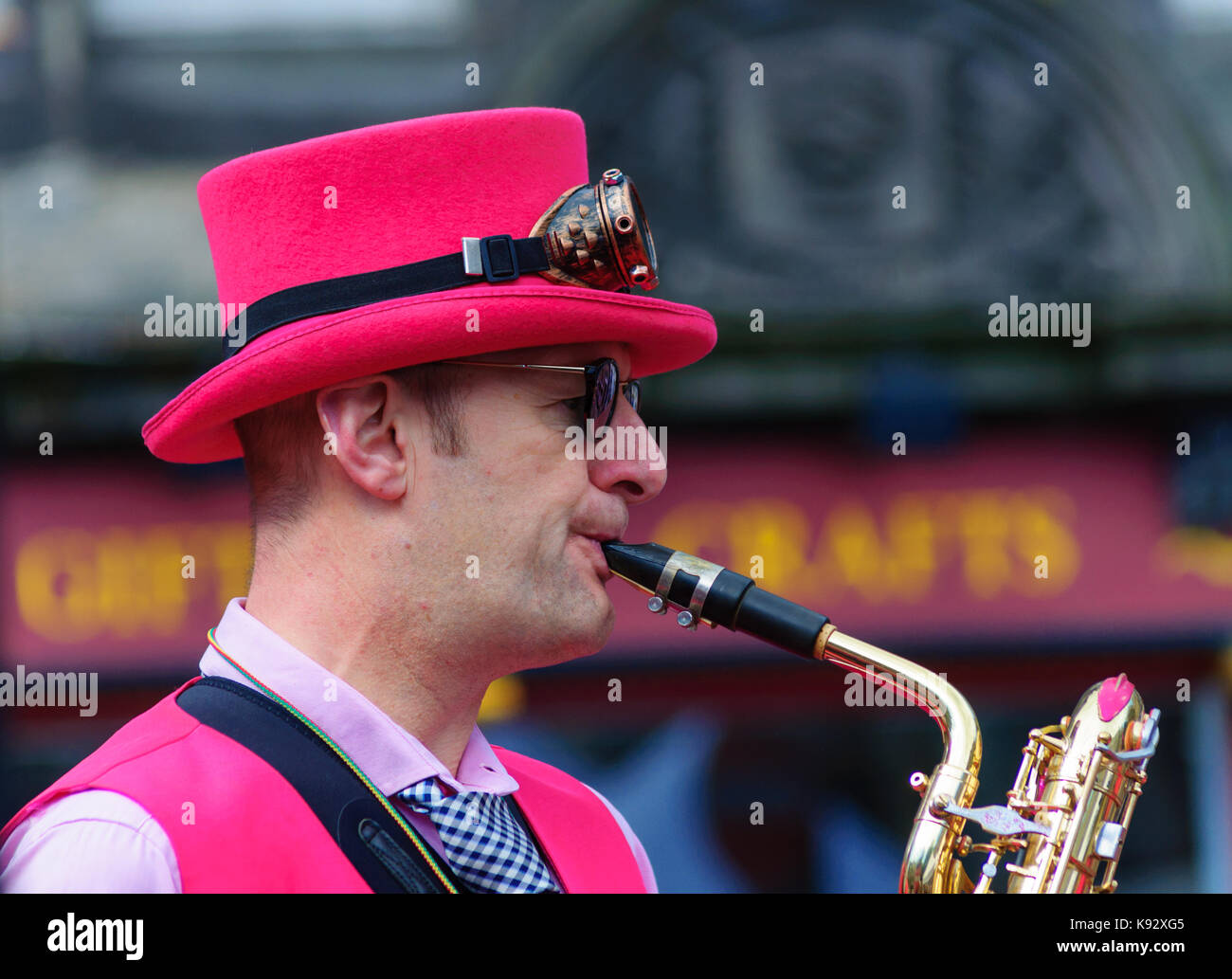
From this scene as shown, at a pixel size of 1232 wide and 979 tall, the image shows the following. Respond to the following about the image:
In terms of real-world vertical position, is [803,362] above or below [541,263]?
above

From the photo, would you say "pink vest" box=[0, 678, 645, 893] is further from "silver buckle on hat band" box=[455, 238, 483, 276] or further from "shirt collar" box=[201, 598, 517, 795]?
"silver buckle on hat band" box=[455, 238, 483, 276]

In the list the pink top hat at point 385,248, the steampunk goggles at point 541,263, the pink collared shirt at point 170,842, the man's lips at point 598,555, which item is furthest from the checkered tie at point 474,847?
the steampunk goggles at point 541,263

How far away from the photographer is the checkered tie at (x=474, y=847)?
2203 mm

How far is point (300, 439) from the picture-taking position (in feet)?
7.67

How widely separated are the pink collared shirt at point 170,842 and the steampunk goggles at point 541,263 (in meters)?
0.57

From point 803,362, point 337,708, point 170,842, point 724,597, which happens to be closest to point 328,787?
point 337,708

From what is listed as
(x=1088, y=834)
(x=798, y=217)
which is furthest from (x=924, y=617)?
(x=1088, y=834)

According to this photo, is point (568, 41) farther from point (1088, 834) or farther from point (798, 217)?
point (1088, 834)

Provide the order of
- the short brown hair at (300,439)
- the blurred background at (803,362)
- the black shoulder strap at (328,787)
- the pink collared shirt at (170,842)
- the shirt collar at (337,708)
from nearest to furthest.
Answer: the pink collared shirt at (170,842) → the black shoulder strap at (328,787) → the shirt collar at (337,708) → the short brown hair at (300,439) → the blurred background at (803,362)

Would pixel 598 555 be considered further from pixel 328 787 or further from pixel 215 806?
pixel 215 806

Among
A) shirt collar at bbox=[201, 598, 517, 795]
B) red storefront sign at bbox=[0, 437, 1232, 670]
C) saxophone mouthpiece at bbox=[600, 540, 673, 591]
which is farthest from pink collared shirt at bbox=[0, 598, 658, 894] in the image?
red storefront sign at bbox=[0, 437, 1232, 670]

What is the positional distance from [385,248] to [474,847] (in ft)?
3.48

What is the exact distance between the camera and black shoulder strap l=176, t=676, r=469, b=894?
204cm

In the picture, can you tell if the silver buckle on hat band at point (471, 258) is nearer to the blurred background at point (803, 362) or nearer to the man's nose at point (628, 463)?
the man's nose at point (628, 463)
